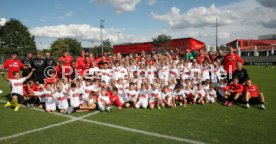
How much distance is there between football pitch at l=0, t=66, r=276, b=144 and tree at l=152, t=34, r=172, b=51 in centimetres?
4164

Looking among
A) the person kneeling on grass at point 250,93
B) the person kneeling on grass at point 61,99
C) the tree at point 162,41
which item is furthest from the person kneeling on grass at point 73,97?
the tree at point 162,41

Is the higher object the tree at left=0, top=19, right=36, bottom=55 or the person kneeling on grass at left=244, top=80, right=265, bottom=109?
the tree at left=0, top=19, right=36, bottom=55

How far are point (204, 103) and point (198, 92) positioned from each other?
508mm

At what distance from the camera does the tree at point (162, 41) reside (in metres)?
49.4

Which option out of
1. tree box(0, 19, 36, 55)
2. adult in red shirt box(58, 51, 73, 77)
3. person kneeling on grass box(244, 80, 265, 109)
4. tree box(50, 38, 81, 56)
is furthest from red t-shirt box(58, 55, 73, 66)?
tree box(50, 38, 81, 56)

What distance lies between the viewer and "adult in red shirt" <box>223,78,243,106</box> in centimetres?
889

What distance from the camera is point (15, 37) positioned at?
5916 centimetres

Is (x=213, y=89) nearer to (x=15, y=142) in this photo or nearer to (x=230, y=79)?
(x=230, y=79)

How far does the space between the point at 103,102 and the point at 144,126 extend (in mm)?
2819

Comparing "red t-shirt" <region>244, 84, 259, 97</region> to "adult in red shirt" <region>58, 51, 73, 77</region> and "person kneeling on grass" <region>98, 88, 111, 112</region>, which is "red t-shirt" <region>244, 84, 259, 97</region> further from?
"adult in red shirt" <region>58, 51, 73, 77</region>

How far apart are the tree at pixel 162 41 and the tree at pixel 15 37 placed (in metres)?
Result: 32.8

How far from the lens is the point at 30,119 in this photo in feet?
22.9

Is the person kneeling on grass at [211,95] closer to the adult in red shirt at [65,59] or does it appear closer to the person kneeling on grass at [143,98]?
the person kneeling on grass at [143,98]

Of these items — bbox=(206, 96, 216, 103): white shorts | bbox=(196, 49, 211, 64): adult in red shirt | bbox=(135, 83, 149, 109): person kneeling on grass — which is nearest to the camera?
bbox=(135, 83, 149, 109): person kneeling on grass
